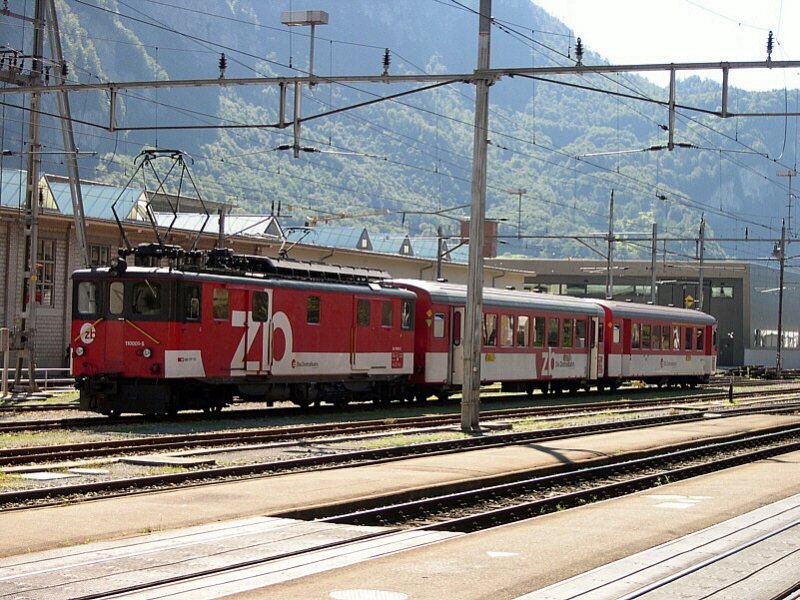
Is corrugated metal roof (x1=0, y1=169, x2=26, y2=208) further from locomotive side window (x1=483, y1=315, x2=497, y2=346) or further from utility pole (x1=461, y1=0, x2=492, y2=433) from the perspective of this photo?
utility pole (x1=461, y1=0, x2=492, y2=433)

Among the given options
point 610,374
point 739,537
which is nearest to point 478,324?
point 739,537

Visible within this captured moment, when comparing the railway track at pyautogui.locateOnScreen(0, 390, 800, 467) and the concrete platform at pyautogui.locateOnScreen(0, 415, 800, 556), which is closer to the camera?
the concrete platform at pyautogui.locateOnScreen(0, 415, 800, 556)

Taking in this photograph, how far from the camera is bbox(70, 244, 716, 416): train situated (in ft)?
82.3

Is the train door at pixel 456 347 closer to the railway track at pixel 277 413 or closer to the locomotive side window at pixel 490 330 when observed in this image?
the locomotive side window at pixel 490 330

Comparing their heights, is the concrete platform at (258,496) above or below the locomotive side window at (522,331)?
below

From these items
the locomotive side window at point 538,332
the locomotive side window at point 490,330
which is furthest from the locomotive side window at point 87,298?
the locomotive side window at point 538,332

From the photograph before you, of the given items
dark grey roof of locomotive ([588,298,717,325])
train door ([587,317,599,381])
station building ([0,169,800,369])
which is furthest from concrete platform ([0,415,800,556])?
dark grey roof of locomotive ([588,298,717,325])

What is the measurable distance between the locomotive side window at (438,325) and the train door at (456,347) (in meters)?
0.41

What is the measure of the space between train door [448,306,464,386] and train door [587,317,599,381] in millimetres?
8701

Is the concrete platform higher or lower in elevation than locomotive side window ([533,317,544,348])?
lower

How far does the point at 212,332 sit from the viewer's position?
84.5 ft

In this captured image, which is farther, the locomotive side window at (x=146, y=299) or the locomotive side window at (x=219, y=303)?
the locomotive side window at (x=219, y=303)

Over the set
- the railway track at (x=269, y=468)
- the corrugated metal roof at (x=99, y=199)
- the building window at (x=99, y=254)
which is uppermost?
the corrugated metal roof at (x=99, y=199)

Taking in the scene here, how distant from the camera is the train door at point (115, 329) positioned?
25016 mm
